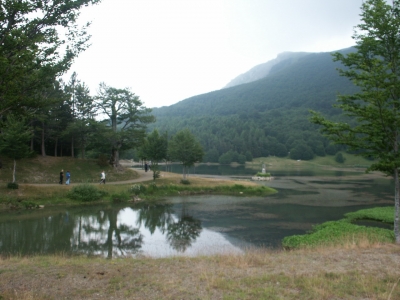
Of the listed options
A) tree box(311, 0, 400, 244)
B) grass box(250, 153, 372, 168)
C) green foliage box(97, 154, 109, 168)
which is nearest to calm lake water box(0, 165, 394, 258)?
tree box(311, 0, 400, 244)

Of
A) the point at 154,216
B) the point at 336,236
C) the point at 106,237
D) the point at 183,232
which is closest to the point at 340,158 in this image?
the point at 154,216

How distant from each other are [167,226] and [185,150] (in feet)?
78.8

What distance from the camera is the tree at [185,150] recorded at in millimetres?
45938

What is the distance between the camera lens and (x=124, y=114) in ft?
151

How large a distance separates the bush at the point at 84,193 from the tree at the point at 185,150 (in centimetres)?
1636

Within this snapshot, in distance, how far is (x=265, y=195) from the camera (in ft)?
129

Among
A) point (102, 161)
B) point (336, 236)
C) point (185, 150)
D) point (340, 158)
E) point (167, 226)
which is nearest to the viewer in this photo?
point (336, 236)

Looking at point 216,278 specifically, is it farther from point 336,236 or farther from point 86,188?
point 86,188

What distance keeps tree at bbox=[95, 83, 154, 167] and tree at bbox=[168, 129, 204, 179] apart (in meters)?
5.07

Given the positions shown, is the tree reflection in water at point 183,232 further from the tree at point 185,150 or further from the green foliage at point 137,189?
the tree at point 185,150

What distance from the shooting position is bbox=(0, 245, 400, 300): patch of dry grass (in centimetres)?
691

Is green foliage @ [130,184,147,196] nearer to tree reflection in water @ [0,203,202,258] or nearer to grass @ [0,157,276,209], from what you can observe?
grass @ [0,157,276,209]

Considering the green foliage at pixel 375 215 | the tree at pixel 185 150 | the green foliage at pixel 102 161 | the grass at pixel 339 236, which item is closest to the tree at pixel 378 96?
the grass at pixel 339 236

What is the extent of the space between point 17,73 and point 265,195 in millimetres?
35249
